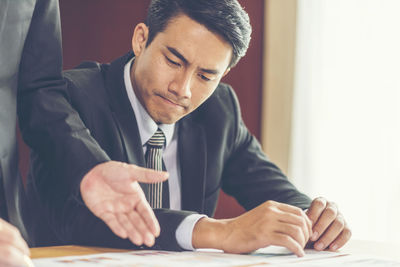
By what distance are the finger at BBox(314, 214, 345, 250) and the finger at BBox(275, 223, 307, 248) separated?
0.16 metres

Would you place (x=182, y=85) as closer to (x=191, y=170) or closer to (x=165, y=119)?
(x=165, y=119)

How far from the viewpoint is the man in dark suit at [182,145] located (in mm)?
1114

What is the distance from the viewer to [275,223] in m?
1.11

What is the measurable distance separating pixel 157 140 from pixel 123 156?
163 millimetres

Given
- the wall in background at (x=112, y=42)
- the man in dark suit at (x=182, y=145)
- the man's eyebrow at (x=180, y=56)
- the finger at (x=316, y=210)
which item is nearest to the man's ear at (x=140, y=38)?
the man in dark suit at (x=182, y=145)

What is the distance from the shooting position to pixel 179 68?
1519mm

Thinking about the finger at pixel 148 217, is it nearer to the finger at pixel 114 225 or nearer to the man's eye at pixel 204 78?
the finger at pixel 114 225

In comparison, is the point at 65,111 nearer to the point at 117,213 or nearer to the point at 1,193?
the point at 1,193

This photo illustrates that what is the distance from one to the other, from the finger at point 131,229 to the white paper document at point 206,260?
3cm

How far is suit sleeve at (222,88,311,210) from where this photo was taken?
1788 millimetres

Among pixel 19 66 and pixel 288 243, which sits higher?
pixel 19 66

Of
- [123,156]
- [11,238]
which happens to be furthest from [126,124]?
[11,238]

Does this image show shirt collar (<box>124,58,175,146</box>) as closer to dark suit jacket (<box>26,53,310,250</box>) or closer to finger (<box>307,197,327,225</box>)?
dark suit jacket (<box>26,53,310,250</box>)

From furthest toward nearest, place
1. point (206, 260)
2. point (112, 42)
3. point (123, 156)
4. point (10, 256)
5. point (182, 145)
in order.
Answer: point (112, 42) → point (182, 145) → point (123, 156) → point (206, 260) → point (10, 256)
